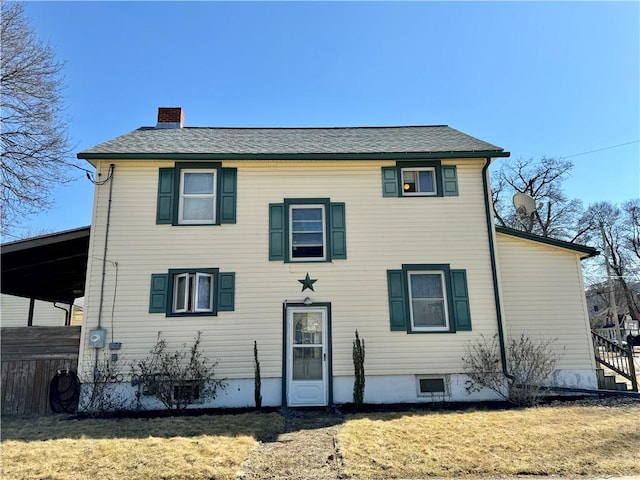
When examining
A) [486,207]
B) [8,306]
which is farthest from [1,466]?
[8,306]

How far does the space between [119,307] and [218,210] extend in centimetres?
309

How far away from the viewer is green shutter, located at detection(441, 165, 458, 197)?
33.4ft

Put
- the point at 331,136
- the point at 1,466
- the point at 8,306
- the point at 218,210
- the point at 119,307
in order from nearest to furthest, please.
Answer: the point at 1,466 → the point at 119,307 → the point at 218,210 → the point at 331,136 → the point at 8,306

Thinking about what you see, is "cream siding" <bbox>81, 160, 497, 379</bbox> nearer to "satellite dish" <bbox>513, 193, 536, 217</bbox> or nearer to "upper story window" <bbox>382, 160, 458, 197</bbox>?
"upper story window" <bbox>382, 160, 458, 197</bbox>

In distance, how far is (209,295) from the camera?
9508 mm

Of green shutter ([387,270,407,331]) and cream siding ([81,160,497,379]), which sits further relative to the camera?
green shutter ([387,270,407,331])

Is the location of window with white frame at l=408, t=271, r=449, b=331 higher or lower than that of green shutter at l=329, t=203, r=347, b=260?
lower

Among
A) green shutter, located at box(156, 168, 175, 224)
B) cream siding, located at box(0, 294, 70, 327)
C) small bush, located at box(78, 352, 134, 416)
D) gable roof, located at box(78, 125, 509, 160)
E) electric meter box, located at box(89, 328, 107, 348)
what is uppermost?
gable roof, located at box(78, 125, 509, 160)

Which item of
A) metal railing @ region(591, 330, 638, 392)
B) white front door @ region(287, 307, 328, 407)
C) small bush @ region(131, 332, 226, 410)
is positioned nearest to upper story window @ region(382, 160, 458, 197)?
white front door @ region(287, 307, 328, 407)

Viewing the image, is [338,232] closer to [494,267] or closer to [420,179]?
[420,179]

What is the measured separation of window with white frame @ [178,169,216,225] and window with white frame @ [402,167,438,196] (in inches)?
187

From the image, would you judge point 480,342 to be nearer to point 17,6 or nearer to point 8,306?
point 17,6

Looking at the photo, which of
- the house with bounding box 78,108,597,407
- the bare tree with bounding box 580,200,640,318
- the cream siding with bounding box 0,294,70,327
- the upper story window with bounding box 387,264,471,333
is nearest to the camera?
the house with bounding box 78,108,597,407

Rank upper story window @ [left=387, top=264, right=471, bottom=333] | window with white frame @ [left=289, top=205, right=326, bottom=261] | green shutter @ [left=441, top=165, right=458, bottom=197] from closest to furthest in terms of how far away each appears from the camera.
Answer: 1. upper story window @ [left=387, top=264, right=471, bottom=333]
2. window with white frame @ [left=289, top=205, right=326, bottom=261]
3. green shutter @ [left=441, top=165, right=458, bottom=197]
